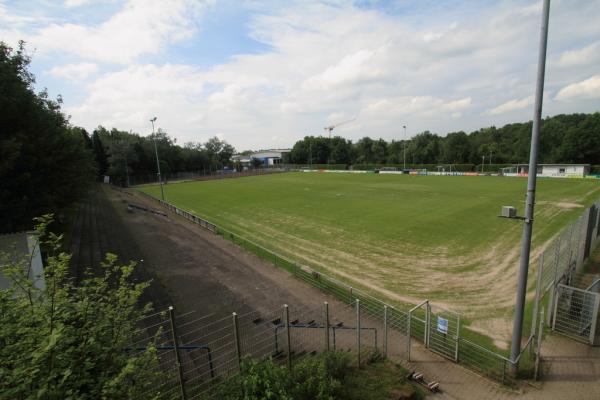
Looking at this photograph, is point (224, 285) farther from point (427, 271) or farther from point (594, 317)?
point (594, 317)

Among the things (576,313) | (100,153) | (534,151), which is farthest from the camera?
(100,153)

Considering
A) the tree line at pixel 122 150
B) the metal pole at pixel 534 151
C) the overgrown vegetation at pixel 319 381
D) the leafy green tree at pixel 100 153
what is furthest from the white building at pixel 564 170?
the leafy green tree at pixel 100 153

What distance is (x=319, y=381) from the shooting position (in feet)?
21.1

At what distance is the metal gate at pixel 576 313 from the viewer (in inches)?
393

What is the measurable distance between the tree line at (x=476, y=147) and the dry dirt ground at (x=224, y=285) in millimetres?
73788

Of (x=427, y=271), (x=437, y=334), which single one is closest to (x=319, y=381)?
(x=437, y=334)

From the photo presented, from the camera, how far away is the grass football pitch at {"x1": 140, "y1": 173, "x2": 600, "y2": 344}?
48.2ft

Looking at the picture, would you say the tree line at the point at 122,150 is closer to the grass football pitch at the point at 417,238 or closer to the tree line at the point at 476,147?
the tree line at the point at 476,147

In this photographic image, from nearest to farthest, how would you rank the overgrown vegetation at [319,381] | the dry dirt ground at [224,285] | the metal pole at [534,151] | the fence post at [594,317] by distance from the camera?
the overgrown vegetation at [319,381]
the metal pole at [534,151]
the dry dirt ground at [224,285]
the fence post at [594,317]

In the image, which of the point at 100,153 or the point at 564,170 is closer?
the point at 564,170

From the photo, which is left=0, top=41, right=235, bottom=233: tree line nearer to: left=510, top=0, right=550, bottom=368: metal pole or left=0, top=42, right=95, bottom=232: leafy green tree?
left=0, top=42, right=95, bottom=232: leafy green tree

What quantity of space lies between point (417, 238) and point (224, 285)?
14535mm

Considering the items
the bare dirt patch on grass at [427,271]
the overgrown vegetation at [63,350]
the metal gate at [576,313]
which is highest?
the overgrown vegetation at [63,350]

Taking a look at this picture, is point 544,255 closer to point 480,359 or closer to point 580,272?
point 480,359
